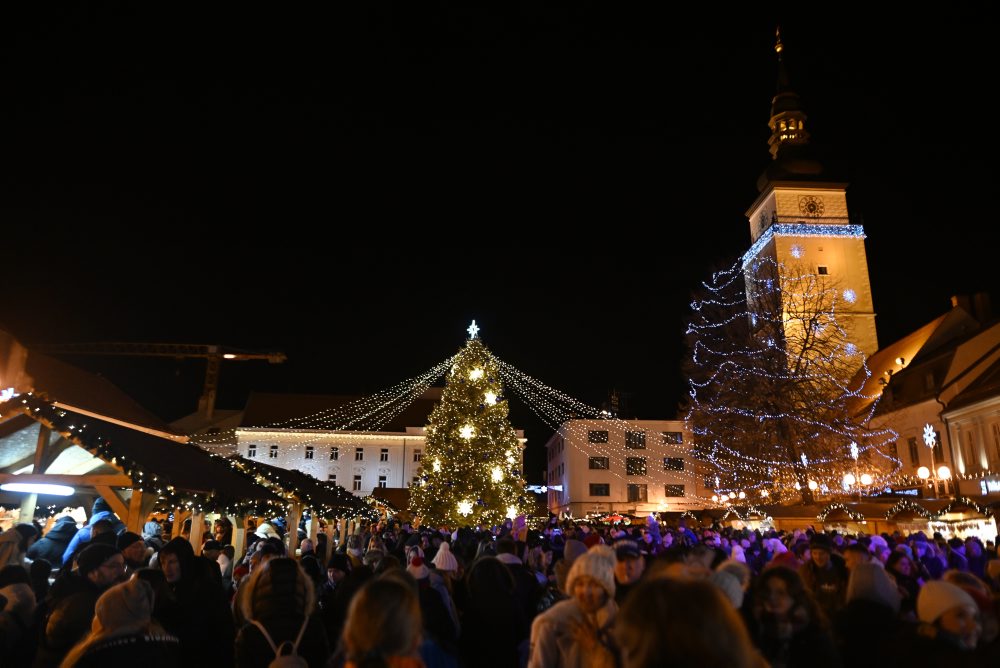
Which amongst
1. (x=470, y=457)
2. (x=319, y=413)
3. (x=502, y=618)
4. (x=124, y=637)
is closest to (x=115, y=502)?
(x=502, y=618)

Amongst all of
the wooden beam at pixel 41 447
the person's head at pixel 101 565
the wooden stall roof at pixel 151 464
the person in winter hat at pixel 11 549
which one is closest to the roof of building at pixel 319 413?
the wooden stall roof at pixel 151 464

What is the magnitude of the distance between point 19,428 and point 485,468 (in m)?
23.6

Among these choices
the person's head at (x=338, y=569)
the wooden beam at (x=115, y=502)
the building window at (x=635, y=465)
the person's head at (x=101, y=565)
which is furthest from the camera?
the building window at (x=635, y=465)

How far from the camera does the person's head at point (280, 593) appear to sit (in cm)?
430

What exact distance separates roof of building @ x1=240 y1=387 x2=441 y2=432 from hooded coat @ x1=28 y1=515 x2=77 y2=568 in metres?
56.3

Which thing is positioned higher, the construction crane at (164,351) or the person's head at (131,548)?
the construction crane at (164,351)

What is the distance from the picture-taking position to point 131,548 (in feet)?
25.1

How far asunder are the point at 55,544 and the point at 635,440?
55.2 meters

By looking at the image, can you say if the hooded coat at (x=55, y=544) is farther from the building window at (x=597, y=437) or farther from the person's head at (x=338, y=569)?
the building window at (x=597, y=437)

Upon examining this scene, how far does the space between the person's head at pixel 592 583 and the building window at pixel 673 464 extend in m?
59.0

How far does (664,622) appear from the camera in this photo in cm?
218

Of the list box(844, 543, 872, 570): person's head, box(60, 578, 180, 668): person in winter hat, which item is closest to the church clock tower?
box(844, 543, 872, 570): person's head

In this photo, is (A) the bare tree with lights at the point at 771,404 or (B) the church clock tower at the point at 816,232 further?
(B) the church clock tower at the point at 816,232

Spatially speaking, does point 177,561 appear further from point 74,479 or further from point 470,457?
point 470,457
